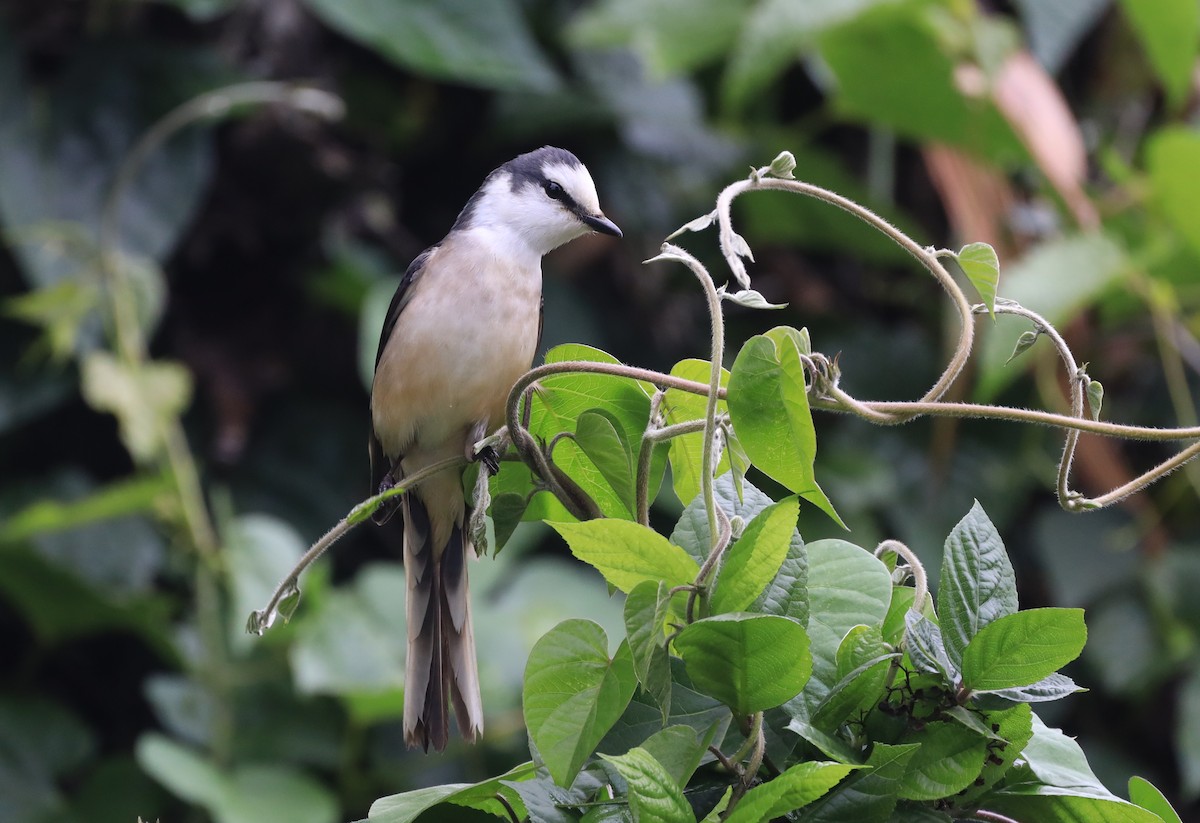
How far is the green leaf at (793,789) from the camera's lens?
39.9 inches

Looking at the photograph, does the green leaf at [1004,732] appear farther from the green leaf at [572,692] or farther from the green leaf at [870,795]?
the green leaf at [572,692]

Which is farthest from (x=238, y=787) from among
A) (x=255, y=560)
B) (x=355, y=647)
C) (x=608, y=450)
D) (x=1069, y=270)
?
(x=1069, y=270)

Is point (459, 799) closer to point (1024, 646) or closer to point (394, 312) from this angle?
point (1024, 646)

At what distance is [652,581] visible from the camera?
1065 mm

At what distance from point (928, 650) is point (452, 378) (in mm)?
1069

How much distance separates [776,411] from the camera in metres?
1.13

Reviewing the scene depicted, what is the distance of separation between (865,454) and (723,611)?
2834mm

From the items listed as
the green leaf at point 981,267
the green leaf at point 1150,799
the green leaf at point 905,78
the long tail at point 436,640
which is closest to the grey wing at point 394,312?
the long tail at point 436,640

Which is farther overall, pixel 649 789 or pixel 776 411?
pixel 776 411

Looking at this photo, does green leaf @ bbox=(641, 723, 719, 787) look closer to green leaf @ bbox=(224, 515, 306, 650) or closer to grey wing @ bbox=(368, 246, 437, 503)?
grey wing @ bbox=(368, 246, 437, 503)

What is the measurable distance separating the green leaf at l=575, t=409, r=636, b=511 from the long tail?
1.73 feet

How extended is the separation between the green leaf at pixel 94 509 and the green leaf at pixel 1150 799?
7.97ft

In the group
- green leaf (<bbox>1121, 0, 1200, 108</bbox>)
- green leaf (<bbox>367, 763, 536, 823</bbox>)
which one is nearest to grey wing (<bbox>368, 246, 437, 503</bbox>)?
green leaf (<bbox>367, 763, 536, 823</bbox>)

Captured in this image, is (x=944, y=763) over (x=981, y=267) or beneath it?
beneath
